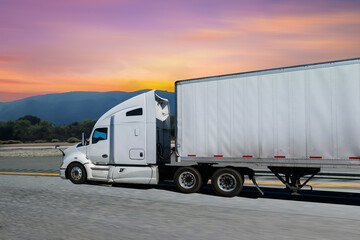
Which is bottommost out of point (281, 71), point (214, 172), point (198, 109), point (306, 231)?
point (306, 231)

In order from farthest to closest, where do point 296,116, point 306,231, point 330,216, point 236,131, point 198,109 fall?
1. point 198,109
2. point 236,131
3. point 296,116
4. point 330,216
5. point 306,231

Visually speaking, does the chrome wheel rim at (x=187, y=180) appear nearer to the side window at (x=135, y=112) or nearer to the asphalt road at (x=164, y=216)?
the asphalt road at (x=164, y=216)

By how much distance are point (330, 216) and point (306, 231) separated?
169 cm

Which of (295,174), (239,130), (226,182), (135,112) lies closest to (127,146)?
(135,112)

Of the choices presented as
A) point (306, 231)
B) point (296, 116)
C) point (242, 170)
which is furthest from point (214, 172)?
point (306, 231)

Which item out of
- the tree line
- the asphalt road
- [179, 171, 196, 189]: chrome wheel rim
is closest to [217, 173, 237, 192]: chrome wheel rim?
the asphalt road

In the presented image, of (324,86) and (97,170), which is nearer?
(324,86)

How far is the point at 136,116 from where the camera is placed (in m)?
13.2

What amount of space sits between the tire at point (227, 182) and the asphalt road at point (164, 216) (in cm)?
25

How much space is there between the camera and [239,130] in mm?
10953

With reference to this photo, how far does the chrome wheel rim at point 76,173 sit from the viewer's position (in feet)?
46.9

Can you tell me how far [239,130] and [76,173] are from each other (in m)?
6.83

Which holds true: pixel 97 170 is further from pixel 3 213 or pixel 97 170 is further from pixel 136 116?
pixel 3 213

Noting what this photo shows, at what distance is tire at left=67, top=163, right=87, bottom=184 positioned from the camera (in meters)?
14.2
